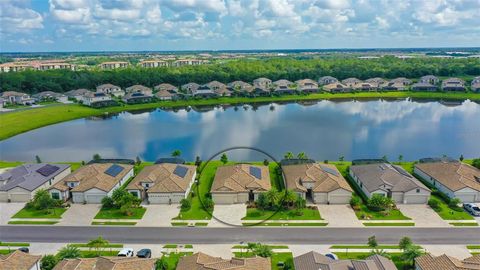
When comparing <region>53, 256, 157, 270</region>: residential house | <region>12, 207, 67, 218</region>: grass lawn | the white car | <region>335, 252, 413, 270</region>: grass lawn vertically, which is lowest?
<region>335, 252, 413, 270</region>: grass lawn

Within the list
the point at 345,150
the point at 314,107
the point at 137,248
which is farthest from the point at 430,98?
the point at 137,248

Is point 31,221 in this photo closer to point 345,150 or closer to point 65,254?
point 65,254

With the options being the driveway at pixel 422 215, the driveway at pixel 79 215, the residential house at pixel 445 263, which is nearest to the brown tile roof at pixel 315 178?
the driveway at pixel 422 215

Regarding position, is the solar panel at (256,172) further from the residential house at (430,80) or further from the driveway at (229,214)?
the residential house at (430,80)

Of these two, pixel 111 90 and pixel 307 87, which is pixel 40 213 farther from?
pixel 307 87

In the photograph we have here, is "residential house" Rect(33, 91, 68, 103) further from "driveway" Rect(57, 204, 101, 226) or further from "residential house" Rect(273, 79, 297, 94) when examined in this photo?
"driveway" Rect(57, 204, 101, 226)

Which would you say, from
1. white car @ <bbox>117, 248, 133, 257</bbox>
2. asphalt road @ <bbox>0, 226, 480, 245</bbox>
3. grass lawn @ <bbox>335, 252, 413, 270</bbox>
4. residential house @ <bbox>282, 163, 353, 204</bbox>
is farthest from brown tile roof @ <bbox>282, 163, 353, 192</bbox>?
white car @ <bbox>117, 248, 133, 257</bbox>

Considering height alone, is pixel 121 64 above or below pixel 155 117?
above
